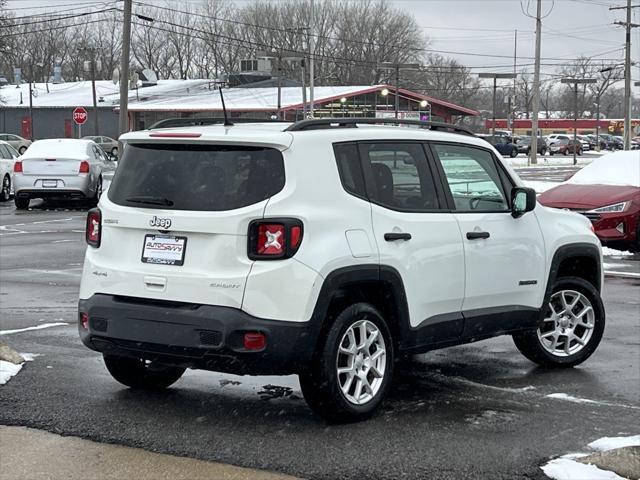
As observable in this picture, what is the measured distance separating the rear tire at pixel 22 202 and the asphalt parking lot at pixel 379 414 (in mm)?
16459

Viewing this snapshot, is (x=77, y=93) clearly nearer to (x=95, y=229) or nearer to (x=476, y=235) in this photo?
(x=95, y=229)

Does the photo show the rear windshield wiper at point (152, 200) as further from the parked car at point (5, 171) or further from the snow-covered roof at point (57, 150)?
the parked car at point (5, 171)

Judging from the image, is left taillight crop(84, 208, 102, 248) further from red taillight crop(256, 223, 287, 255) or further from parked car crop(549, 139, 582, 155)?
parked car crop(549, 139, 582, 155)

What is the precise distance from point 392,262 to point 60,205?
2173 cm

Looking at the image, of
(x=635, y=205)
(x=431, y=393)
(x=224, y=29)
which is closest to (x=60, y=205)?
(x=635, y=205)

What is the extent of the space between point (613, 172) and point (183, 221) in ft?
43.6

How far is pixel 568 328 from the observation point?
309 inches

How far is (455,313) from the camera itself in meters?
6.65

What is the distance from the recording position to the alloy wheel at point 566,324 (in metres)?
7.80

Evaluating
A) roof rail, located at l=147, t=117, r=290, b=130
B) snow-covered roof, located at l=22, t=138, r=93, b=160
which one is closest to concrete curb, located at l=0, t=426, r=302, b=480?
roof rail, located at l=147, t=117, r=290, b=130

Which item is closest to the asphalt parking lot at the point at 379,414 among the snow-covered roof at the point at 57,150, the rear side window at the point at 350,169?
the rear side window at the point at 350,169

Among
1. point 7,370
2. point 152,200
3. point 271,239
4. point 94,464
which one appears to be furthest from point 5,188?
point 94,464

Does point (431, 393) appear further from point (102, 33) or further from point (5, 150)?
point (102, 33)

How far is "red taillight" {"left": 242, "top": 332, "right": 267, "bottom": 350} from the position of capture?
18.2 feet
